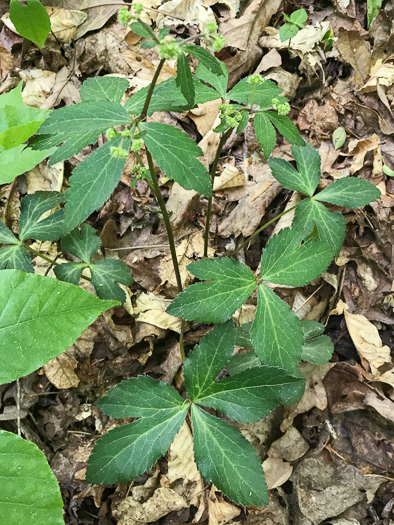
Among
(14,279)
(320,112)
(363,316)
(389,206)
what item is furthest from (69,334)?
(320,112)

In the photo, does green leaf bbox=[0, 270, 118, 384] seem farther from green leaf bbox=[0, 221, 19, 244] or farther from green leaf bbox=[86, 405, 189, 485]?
green leaf bbox=[0, 221, 19, 244]

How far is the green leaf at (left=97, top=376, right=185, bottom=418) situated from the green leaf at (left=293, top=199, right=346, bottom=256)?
102 centimetres

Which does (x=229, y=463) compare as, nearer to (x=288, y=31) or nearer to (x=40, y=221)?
(x=40, y=221)

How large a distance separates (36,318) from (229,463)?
0.92 metres

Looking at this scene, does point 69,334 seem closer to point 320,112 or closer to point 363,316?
point 363,316

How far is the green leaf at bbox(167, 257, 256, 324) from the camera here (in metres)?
1.65

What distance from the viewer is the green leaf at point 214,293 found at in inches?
64.9

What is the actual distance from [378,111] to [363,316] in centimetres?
147

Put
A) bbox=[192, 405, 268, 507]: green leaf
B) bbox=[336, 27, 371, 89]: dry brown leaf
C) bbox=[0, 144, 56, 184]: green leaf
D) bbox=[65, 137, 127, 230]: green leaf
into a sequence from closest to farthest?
bbox=[65, 137, 127, 230]: green leaf → bbox=[192, 405, 268, 507]: green leaf → bbox=[0, 144, 56, 184]: green leaf → bbox=[336, 27, 371, 89]: dry brown leaf

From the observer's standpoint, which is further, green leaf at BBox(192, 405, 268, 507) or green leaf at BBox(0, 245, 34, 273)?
green leaf at BBox(0, 245, 34, 273)

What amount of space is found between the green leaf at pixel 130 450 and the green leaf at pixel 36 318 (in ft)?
2.18

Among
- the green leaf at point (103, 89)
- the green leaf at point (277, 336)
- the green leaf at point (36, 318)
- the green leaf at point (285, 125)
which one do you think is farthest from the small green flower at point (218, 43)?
the green leaf at point (277, 336)

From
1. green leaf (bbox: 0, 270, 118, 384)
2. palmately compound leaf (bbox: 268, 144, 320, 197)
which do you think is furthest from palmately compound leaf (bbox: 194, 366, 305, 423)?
palmately compound leaf (bbox: 268, 144, 320, 197)

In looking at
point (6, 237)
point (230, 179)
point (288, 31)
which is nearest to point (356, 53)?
point (288, 31)
